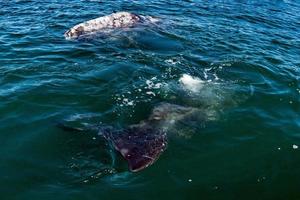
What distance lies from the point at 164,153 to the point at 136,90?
3.14 m

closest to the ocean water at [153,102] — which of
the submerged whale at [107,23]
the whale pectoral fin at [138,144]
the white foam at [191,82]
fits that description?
the white foam at [191,82]

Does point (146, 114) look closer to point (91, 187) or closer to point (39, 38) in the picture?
point (91, 187)

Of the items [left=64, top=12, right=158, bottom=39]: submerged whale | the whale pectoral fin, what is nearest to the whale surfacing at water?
the whale pectoral fin

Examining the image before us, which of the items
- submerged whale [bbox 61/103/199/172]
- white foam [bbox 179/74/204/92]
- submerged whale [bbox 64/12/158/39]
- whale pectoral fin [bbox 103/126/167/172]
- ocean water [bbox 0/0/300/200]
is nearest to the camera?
ocean water [bbox 0/0/300/200]

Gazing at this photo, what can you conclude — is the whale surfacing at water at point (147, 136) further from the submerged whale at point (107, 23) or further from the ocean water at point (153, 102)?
the submerged whale at point (107, 23)

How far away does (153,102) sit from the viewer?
1280 cm

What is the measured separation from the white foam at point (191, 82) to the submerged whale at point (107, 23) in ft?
16.5

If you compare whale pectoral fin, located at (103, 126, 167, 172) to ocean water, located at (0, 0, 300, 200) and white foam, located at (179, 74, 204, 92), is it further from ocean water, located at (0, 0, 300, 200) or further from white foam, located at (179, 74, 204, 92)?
white foam, located at (179, 74, 204, 92)

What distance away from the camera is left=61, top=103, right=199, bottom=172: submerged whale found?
10.2 m

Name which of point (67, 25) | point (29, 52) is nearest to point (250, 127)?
point (29, 52)

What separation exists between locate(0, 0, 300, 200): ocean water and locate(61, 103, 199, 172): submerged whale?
20cm

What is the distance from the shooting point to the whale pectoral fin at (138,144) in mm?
10131

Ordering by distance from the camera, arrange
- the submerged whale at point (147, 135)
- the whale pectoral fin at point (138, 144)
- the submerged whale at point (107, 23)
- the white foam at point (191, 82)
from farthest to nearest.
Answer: the submerged whale at point (107, 23), the white foam at point (191, 82), the submerged whale at point (147, 135), the whale pectoral fin at point (138, 144)

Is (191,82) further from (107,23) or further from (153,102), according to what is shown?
(107,23)
